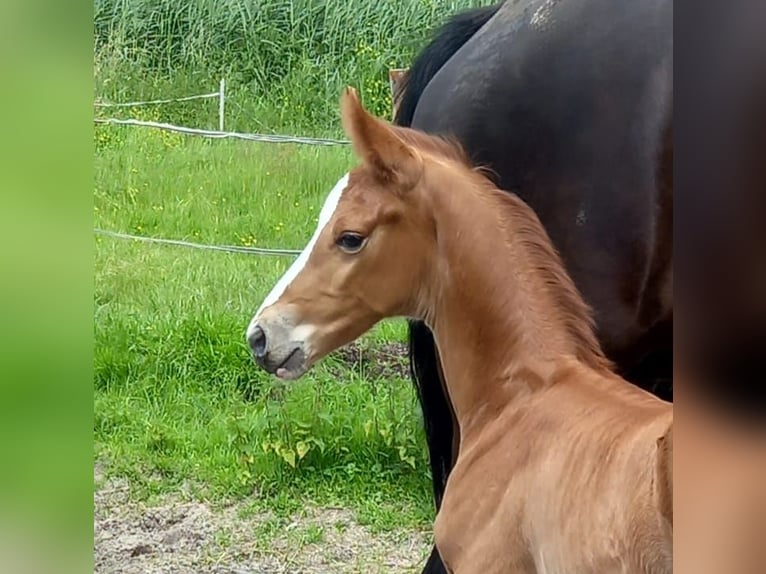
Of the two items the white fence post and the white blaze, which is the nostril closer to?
the white blaze

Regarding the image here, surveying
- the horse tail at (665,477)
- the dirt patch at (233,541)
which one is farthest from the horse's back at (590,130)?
the horse tail at (665,477)

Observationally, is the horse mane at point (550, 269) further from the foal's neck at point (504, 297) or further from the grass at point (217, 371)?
the grass at point (217, 371)

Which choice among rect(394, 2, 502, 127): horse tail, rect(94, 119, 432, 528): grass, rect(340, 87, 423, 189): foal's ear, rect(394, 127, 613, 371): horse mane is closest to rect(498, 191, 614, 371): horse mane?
rect(394, 127, 613, 371): horse mane

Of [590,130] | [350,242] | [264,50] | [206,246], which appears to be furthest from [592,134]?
[206,246]

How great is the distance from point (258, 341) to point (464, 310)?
28 cm

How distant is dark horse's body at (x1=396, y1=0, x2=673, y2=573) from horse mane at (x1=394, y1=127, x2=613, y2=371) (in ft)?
0.55

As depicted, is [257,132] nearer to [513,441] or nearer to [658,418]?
[513,441]

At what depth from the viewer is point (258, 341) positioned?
1296 millimetres

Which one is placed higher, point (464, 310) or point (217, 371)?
point (464, 310)

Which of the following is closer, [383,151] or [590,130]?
[383,151]

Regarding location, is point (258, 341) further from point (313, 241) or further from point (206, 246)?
point (206, 246)

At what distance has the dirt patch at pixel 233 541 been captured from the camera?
1717 millimetres
